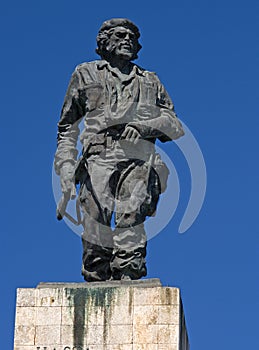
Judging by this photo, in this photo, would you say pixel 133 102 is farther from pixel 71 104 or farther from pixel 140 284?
pixel 140 284

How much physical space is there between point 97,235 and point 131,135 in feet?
6.26

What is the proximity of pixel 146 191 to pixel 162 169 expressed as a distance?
0.60 metres

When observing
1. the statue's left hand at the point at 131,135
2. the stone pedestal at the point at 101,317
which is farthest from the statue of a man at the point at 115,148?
the stone pedestal at the point at 101,317

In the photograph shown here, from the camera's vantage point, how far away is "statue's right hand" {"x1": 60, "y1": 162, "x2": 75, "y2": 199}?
22.6 m

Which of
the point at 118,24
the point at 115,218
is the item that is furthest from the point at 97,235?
the point at 118,24

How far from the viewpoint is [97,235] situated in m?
22.2

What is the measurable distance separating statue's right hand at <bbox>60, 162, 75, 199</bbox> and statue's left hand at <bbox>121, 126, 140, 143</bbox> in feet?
3.62

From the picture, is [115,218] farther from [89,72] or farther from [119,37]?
[119,37]

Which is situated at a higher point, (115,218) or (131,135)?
(131,135)

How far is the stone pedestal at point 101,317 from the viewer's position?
827 inches

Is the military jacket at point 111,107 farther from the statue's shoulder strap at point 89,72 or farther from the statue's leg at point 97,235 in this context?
the statue's leg at point 97,235

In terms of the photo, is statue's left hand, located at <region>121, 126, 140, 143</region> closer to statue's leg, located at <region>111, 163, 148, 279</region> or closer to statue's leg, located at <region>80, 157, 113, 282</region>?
statue's leg, located at <region>111, 163, 148, 279</region>

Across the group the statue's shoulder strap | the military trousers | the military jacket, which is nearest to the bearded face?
the military jacket

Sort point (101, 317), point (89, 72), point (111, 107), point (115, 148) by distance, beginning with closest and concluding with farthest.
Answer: point (101, 317) < point (115, 148) < point (111, 107) < point (89, 72)
